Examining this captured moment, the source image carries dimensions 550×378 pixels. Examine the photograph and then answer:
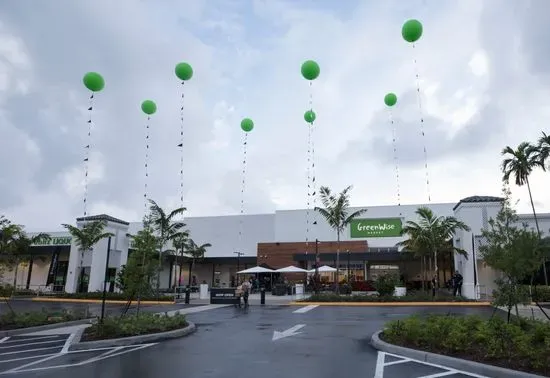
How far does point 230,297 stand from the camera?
1072 inches

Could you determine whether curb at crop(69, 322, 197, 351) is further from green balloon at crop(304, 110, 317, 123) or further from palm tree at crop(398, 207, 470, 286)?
palm tree at crop(398, 207, 470, 286)

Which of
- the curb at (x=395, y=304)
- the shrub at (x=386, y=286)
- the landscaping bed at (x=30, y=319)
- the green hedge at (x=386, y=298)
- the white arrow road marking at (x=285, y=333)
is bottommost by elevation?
the white arrow road marking at (x=285, y=333)

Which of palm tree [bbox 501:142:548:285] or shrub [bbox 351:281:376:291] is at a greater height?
palm tree [bbox 501:142:548:285]

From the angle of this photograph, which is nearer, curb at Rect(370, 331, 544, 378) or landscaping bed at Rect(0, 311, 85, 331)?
curb at Rect(370, 331, 544, 378)

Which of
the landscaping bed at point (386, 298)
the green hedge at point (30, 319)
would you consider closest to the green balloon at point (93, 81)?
the green hedge at point (30, 319)

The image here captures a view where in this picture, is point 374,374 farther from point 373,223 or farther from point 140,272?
point 373,223

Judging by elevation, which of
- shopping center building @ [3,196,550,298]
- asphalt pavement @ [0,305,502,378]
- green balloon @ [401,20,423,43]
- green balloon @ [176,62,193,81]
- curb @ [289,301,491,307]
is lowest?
asphalt pavement @ [0,305,502,378]

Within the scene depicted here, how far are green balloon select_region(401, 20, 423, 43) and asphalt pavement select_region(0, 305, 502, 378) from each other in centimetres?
970

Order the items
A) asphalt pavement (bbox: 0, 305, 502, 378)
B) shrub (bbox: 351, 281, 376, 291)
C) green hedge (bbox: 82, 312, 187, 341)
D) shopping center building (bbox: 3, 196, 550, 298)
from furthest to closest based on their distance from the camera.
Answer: shopping center building (bbox: 3, 196, 550, 298) → shrub (bbox: 351, 281, 376, 291) → green hedge (bbox: 82, 312, 187, 341) → asphalt pavement (bbox: 0, 305, 502, 378)

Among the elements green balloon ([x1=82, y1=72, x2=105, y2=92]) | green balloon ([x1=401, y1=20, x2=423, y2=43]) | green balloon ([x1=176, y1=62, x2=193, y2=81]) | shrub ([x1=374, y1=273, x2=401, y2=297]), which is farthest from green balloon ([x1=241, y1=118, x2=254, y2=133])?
shrub ([x1=374, y1=273, x2=401, y2=297])

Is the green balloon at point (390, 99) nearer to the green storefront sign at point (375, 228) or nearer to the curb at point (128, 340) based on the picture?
the curb at point (128, 340)

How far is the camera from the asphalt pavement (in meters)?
8.36

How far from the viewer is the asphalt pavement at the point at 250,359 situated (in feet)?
27.4

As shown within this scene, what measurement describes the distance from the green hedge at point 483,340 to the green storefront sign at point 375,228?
29.6m
